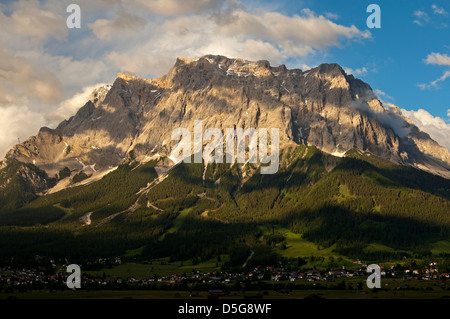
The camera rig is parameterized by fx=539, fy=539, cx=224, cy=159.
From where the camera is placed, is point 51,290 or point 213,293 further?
point 51,290

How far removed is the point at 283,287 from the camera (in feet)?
581

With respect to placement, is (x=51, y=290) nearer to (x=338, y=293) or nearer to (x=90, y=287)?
(x=90, y=287)
